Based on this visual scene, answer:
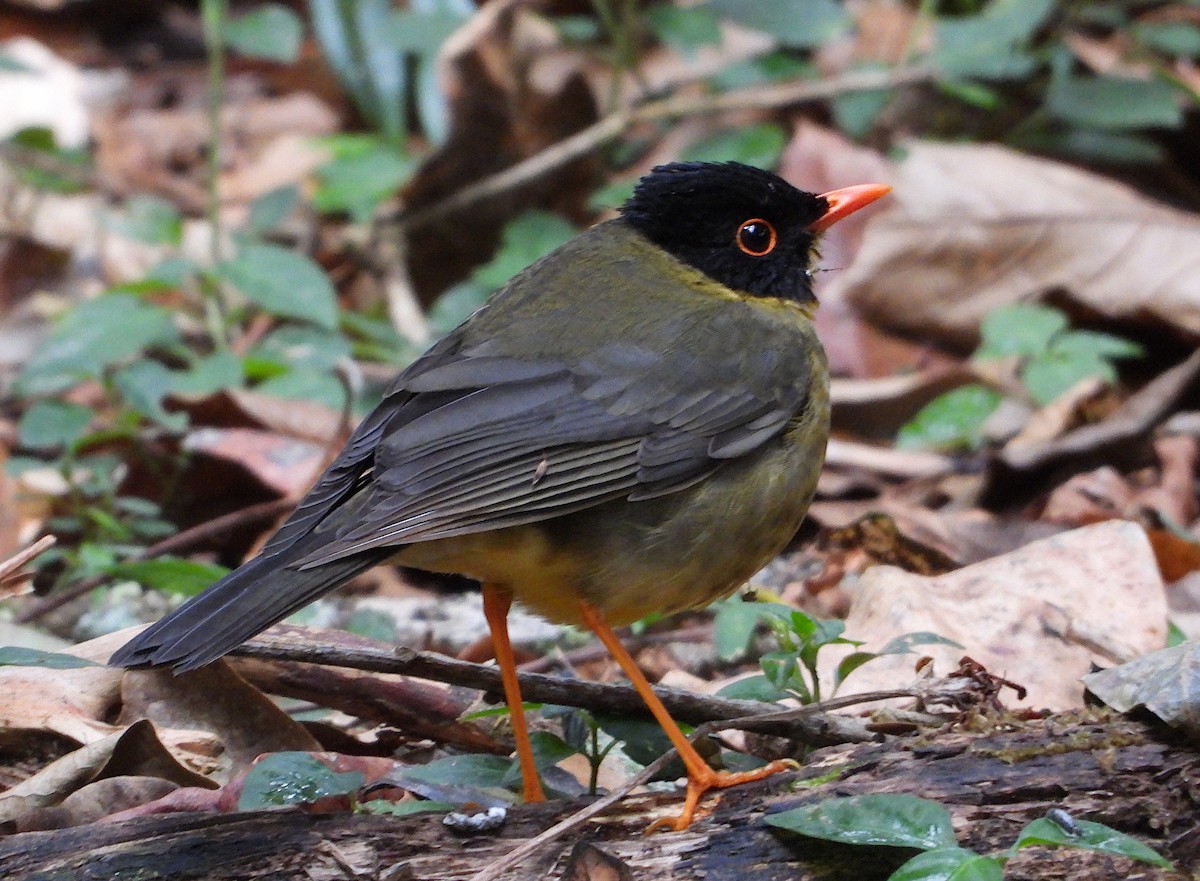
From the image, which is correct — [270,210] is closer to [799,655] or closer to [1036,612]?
[1036,612]

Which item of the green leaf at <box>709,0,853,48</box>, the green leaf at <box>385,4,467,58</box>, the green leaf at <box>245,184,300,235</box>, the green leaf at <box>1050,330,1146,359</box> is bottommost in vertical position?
the green leaf at <box>1050,330,1146,359</box>

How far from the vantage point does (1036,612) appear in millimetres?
3875

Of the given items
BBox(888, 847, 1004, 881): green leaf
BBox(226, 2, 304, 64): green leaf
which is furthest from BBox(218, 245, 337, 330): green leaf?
BBox(888, 847, 1004, 881): green leaf

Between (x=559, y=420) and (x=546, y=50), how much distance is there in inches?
220

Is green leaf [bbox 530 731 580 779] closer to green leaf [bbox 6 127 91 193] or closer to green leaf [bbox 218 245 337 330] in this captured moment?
green leaf [bbox 218 245 337 330]

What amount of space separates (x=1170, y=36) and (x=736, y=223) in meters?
4.27

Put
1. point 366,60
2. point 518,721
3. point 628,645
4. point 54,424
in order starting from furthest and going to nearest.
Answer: point 366,60, point 54,424, point 628,645, point 518,721

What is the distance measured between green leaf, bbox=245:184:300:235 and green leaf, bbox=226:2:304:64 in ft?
2.11

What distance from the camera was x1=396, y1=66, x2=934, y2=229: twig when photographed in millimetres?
7375

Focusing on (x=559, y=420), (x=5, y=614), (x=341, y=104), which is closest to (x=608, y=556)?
(x=559, y=420)

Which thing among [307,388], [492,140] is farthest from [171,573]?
[492,140]

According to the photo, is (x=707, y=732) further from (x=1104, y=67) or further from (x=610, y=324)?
(x=1104, y=67)

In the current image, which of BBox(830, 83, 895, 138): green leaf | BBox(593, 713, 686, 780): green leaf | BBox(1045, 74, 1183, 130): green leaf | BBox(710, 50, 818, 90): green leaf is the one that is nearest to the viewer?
BBox(593, 713, 686, 780): green leaf

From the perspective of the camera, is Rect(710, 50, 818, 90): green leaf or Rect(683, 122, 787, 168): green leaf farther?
Rect(710, 50, 818, 90): green leaf
